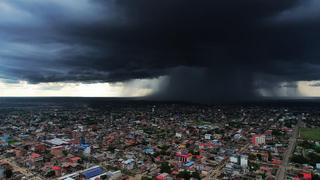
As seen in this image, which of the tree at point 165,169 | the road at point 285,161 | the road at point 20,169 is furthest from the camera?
the tree at point 165,169

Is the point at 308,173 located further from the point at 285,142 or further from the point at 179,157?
the point at 285,142

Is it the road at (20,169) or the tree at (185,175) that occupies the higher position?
the tree at (185,175)

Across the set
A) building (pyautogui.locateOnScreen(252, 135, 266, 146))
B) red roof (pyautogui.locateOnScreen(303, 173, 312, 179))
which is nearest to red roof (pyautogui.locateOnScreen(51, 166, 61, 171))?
→ red roof (pyautogui.locateOnScreen(303, 173, 312, 179))

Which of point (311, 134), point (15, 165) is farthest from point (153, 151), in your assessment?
point (311, 134)

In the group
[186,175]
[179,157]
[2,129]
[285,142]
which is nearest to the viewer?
[186,175]

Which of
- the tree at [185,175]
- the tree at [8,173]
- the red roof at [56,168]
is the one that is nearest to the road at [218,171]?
the tree at [185,175]

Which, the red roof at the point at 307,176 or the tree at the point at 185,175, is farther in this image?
the red roof at the point at 307,176

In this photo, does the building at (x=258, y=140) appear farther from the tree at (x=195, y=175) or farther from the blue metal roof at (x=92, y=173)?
the blue metal roof at (x=92, y=173)

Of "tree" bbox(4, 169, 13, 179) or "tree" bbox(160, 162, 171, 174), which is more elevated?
"tree" bbox(160, 162, 171, 174)

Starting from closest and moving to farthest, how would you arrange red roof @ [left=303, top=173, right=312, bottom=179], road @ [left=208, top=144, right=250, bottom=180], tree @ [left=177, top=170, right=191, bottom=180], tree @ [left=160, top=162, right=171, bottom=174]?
tree @ [left=177, top=170, right=191, bottom=180], red roof @ [left=303, top=173, right=312, bottom=179], road @ [left=208, top=144, right=250, bottom=180], tree @ [left=160, top=162, right=171, bottom=174]

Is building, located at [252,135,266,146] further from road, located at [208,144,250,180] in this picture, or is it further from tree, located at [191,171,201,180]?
tree, located at [191,171,201,180]

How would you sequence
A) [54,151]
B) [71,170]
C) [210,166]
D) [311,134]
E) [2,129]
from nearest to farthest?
[71,170], [210,166], [54,151], [311,134], [2,129]
